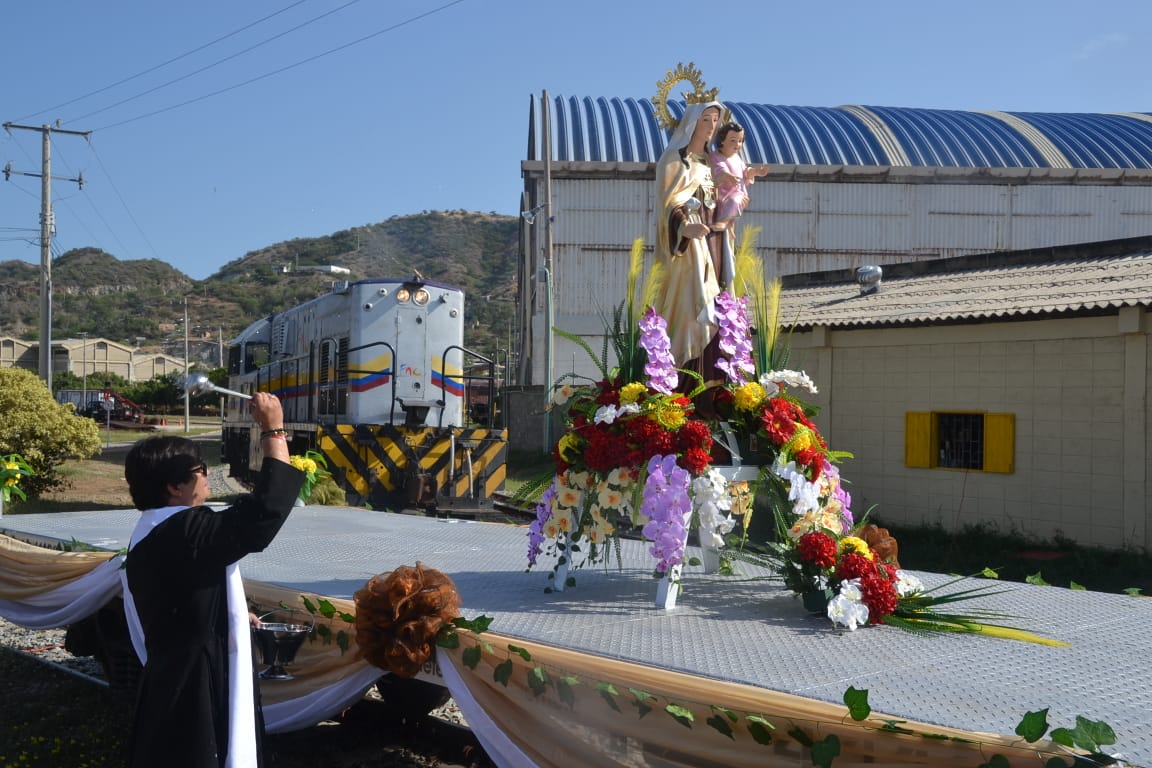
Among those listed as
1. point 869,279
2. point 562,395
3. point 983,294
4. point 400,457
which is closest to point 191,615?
point 562,395

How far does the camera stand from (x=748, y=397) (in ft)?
15.2

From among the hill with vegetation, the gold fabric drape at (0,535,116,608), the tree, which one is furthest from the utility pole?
the hill with vegetation

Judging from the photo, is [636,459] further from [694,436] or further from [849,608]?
[849,608]

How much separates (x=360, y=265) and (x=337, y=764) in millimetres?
96348

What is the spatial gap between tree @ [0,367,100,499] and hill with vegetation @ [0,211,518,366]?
5698cm

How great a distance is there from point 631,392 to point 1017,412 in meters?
9.13

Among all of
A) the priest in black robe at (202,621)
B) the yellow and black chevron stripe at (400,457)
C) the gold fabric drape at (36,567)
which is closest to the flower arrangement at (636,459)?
the priest in black robe at (202,621)

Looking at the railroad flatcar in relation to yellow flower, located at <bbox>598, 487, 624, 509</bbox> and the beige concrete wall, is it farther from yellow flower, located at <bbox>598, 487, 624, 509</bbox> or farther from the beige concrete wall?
yellow flower, located at <bbox>598, 487, 624, 509</bbox>

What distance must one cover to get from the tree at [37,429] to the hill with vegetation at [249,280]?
57.0 metres

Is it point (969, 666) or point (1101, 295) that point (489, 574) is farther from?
point (1101, 295)

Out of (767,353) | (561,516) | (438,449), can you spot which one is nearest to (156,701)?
(561,516)

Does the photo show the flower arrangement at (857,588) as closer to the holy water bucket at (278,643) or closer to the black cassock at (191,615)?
the holy water bucket at (278,643)

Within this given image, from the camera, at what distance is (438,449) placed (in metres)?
13.0

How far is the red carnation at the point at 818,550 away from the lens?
405 centimetres
